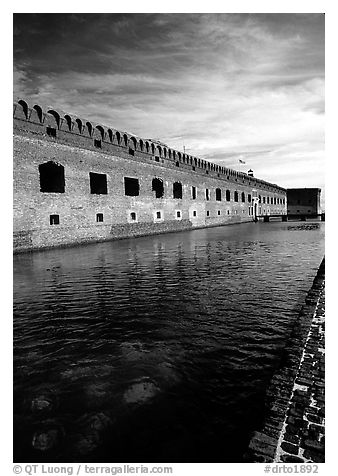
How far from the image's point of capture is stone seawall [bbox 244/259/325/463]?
1962mm

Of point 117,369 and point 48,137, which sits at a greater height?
point 48,137

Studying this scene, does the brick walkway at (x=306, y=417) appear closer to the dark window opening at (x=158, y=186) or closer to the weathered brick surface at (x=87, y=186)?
the weathered brick surface at (x=87, y=186)

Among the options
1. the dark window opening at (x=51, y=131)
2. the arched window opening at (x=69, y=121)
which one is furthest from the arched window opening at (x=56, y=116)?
the arched window opening at (x=69, y=121)

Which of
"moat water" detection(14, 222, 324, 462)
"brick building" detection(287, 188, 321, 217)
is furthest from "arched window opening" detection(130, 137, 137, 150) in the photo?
"brick building" detection(287, 188, 321, 217)

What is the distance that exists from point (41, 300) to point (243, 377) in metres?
4.25

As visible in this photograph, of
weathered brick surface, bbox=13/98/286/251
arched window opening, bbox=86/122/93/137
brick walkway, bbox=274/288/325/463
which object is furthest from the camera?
arched window opening, bbox=86/122/93/137

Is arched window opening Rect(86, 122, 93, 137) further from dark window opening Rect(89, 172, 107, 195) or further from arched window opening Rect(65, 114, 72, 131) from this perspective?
dark window opening Rect(89, 172, 107, 195)

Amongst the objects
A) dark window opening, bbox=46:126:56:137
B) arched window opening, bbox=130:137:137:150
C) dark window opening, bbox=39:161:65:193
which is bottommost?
dark window opening, bbox=39:161:65:193

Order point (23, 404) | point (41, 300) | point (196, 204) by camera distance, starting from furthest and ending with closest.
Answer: point (196, 204), point (41, 300), point (23, 404)

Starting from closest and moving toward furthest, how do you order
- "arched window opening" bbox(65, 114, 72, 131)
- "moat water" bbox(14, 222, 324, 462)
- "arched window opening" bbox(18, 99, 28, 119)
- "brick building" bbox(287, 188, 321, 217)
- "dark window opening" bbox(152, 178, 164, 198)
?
"moat water" bbox(14, 222, 324, 462)
"arched window opening" bbox(18, 99, 28, 119)
"arched window opening" bbox(65, 114, 72, 131)
"dark window opening" bbox(152, 178, 164, 198)
"brick building" bbox(287, 188, 321, 217)

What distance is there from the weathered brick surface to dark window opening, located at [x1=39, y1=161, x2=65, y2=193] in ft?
0.98

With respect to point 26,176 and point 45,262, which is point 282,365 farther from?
point 26,176

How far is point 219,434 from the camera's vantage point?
232 cm
